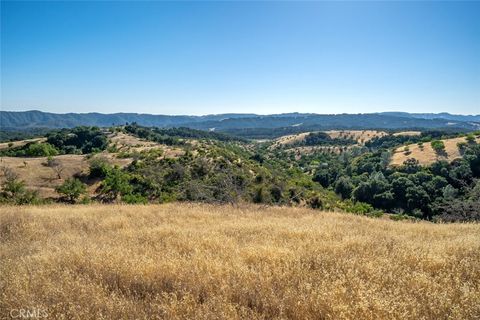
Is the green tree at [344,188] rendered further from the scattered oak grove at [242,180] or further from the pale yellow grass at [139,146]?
the pale yellow grass at [139,146]

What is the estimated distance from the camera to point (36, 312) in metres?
3.75

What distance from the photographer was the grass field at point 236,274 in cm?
373

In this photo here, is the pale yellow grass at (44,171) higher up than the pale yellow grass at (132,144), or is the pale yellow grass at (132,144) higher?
the pale yellow grass at (132,144)

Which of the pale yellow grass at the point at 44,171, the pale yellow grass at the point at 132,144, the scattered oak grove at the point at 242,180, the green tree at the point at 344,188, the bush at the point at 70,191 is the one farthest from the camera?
the pale yellow grass at the point at 132,144

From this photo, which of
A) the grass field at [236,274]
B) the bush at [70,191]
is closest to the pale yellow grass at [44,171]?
the bush at [70,191]

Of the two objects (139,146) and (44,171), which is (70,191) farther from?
(139,146)

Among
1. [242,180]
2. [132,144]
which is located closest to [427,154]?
[242,180]

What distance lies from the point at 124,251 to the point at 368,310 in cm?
427

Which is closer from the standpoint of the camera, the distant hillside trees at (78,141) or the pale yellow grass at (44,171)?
the pale yellow grass at (44,171)

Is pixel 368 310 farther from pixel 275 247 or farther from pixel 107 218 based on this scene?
pixel 107 218

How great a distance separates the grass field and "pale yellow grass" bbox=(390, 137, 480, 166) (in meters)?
82.7

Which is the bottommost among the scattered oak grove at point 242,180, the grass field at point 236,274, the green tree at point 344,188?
the green tree at point 344,188

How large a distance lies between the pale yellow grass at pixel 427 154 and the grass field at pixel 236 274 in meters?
82.7

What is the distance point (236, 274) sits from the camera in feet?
15.3
